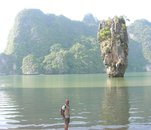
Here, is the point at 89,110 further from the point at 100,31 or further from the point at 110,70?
the point at 100,31

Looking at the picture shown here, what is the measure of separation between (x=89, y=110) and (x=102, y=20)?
292 feet

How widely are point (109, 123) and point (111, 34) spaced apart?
297 feet

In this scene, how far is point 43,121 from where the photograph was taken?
93.2 feet

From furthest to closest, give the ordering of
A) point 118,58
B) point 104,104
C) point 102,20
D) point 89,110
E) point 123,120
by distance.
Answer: point 102,20, point 118,58, point 104,104, point 89,110, point 123,120

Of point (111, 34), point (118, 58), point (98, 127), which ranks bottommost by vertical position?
point (98, 127)

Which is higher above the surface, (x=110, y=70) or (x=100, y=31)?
(x=100, y=31)

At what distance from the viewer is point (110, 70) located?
113438mm

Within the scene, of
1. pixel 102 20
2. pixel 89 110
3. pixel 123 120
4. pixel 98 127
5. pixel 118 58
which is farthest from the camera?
pixel 102 20

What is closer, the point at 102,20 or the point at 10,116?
the point at 10,116

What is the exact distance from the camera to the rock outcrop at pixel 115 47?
11262 cm

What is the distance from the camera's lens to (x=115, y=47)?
4500 inches

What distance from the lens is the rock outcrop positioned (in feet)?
370

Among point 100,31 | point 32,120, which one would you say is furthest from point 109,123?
point 100,31

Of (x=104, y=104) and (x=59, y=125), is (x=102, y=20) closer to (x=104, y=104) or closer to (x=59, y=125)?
(x=104, y=104)
